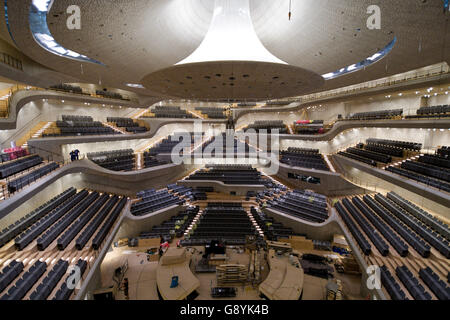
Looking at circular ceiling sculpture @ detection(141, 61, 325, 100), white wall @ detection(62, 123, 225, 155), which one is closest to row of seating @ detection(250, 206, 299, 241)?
circular ceiling sculpture @ detection(141, 61, 325, 100)

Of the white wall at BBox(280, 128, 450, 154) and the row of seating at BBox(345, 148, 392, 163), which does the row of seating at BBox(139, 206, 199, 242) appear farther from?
the white wall at BBox(280, 128, 450, 154)

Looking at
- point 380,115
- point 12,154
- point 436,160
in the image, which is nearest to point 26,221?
point 12,154

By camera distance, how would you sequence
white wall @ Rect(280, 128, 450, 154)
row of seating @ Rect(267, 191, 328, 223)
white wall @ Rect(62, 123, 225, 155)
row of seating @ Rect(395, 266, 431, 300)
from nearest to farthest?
row of seating @ Rect(395, 266, 431, 300) < row of seating @ Rect(267, 191, 328, 223) < white wall @ Rect(280, 128, 450, 154) < white wall @ Rect(62, 123, 225, 155)

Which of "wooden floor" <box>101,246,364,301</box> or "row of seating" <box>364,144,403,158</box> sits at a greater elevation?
"row of seating" <box>364,144,403,158</box>

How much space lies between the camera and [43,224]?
9469mm

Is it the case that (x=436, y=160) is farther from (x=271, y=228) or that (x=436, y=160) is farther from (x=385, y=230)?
(x=271, y=228)

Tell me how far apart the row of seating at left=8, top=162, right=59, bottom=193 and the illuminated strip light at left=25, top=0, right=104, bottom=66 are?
600cm

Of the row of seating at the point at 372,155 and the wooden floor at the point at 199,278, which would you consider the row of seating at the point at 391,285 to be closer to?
the wooden floor at the point at 199,278

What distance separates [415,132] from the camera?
643 inches

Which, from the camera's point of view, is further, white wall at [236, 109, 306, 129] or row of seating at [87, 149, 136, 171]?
white wall at [236, 109, 306, 129]

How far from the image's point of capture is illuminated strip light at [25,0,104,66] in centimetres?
687

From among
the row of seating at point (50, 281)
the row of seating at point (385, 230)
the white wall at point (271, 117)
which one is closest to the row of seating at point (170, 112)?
the white wall at point (271, 117)

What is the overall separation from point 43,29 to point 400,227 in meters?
18.4
